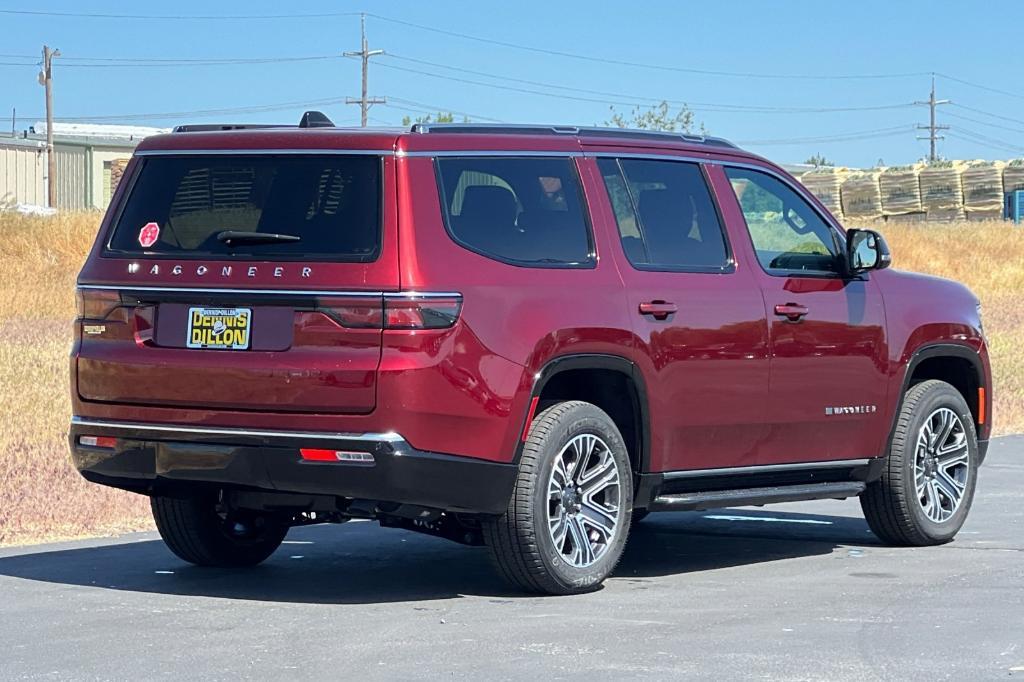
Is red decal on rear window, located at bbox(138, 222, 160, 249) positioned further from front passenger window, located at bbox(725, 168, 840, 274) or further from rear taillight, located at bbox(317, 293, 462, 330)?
front passenger window, located at bbox(725, 168, 840, 274)

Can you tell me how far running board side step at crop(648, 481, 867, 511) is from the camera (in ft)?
28.3

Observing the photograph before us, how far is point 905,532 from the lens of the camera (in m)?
9.81

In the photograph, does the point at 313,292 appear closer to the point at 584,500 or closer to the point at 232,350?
the point at 232,350

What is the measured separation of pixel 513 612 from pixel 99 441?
1.90 meters

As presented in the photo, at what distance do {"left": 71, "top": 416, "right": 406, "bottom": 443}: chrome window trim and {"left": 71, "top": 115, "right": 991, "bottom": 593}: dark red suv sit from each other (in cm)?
1

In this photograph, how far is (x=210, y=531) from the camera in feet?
29.1

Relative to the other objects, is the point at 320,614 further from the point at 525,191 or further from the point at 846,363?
the point at 846,363

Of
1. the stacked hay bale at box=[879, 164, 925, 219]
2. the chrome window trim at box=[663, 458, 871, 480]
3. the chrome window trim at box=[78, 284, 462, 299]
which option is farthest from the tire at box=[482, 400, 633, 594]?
the stacked hay bale at box=[879, 164, 925, 219]

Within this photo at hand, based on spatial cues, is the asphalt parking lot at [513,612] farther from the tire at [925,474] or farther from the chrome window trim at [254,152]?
the chrome window trim at [254,152]

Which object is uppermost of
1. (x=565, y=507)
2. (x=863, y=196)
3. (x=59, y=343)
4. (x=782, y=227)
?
(x=863, y=196)

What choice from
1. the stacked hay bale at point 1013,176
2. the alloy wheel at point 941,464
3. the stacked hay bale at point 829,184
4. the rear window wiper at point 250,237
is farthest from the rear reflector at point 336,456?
the stacked hay bale at point 829,184

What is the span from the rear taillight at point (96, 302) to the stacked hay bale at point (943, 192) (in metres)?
54.7

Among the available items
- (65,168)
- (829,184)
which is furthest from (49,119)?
(829,184)

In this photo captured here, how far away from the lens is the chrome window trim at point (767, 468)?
8650 mm
